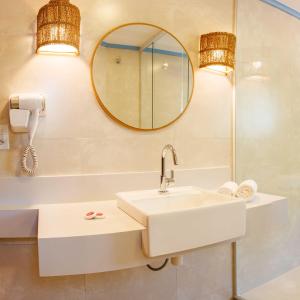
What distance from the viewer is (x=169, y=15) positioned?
1.70 m

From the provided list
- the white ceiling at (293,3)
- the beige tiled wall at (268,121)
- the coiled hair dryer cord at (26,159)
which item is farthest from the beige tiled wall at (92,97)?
the white ceiling at (293,3)

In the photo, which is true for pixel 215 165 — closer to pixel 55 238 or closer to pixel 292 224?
pixel 292 224

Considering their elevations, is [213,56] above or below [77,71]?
above

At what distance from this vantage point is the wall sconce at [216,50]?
1729 mm

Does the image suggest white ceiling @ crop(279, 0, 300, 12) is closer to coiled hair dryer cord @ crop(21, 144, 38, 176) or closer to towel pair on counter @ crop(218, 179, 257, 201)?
towel pair on counter @ crop(218, 179, 257, 201)

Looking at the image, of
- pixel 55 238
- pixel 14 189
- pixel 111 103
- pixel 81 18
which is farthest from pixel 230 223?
pixel 81 18

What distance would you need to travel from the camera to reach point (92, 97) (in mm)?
1501

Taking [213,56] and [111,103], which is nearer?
[111,103]

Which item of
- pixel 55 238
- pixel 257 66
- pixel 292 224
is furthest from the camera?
pixel 292 224

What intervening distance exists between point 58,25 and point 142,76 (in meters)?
0.52

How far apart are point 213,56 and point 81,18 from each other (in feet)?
2.64

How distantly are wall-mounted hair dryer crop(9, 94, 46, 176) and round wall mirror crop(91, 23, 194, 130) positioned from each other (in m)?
0.31

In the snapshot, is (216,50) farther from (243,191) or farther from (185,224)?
(185,224)

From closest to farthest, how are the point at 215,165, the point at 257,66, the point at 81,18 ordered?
1. the point at 81,18
2. the point at 215,165
3. the point at 257,66
